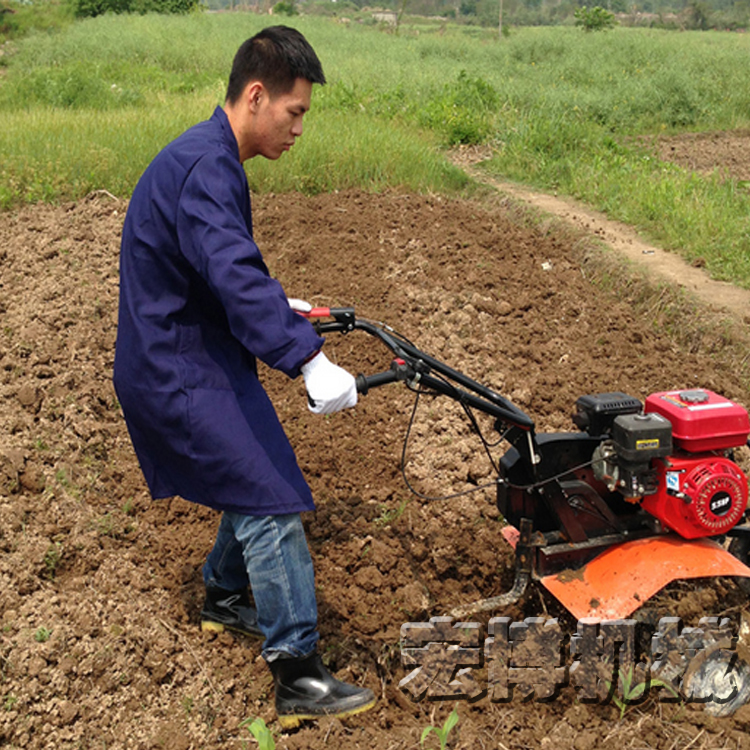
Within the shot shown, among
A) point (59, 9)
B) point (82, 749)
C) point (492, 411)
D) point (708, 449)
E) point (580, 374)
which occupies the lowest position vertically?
point (82, 749)

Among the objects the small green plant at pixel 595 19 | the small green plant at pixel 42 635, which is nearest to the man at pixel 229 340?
the small green plant at pixel 42 635

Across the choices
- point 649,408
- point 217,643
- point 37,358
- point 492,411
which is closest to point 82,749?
point 217,643

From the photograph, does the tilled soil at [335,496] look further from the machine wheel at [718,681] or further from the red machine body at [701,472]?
the red machine body at [701,472]

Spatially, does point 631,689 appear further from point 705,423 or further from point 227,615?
point 227,615

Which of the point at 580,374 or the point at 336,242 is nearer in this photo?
the point at 580,374

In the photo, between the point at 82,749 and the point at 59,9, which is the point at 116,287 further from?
the point at 59,9

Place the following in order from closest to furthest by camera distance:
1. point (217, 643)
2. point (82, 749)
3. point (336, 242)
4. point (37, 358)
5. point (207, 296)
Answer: point (207, 296)
point (82, 749)
point (217, 643)
point (37, 358)
point (336, 242)

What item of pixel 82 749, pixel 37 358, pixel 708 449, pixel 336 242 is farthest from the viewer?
pixel 336 242

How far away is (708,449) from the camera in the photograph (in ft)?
8.35

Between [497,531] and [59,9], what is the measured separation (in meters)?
33.4

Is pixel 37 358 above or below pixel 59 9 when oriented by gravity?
below

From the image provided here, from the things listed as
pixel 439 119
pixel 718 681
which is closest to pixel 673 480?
pixel 718 681

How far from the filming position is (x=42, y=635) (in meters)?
2.55

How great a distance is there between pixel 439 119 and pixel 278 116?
782cm
